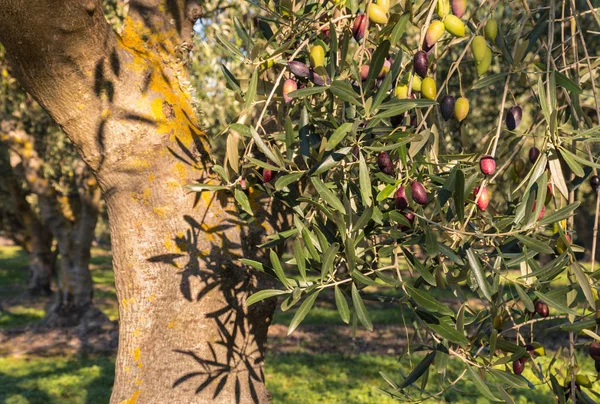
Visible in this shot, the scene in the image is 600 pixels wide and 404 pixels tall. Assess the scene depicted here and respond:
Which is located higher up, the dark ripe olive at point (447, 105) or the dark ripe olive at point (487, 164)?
the dark ripe olive at point (447, 105)

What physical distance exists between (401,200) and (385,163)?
0.11 metres

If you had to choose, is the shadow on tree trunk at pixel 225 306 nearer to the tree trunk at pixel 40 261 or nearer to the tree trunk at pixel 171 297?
the tree trunk at pixel 171 297

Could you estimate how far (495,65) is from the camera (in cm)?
1074

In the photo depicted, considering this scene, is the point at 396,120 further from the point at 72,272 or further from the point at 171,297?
the point at 72,272

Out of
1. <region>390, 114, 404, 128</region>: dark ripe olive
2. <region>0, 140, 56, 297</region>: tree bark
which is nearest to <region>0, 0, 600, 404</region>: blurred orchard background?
<region>390, 114, 404, 128</region>: dark ripe olive

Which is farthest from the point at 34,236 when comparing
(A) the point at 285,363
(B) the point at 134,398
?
(B) the point at 134,398

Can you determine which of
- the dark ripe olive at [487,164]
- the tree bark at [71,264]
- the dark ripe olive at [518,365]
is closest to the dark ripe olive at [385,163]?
the dark ripe olive at [487,164]

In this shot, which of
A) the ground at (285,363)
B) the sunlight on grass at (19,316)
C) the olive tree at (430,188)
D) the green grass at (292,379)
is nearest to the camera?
the olive tree at (430,188)

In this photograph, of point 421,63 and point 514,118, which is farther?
point 514,118

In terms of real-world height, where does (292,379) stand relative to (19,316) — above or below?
below

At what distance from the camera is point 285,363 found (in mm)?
11148

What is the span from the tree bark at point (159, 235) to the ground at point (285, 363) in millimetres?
3547

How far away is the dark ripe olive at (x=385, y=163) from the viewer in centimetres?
175

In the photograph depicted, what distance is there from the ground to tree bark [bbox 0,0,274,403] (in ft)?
11.6
